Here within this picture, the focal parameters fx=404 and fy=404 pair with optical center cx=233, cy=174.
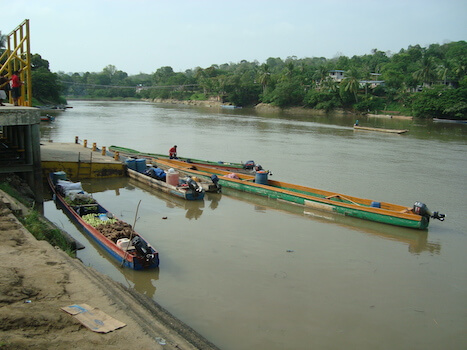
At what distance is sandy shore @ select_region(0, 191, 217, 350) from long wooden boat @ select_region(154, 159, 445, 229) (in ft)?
25.7

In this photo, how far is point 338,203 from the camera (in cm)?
1254

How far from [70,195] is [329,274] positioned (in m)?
7.35

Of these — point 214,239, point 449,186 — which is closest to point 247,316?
point 214,239

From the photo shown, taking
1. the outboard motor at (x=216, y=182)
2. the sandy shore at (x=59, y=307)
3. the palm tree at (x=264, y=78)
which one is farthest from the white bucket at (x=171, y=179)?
the palm tree at (x=264, y=78)

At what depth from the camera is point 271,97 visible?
7975 centimetres

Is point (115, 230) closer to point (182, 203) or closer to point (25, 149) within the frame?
point (182, 203)

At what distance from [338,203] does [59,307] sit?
9.48 metres

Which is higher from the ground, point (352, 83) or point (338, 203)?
point (352, 83)

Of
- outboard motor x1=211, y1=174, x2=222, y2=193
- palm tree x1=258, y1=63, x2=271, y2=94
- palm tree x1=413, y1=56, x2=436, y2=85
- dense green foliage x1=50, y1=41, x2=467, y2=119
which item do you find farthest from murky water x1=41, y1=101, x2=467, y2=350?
palm tree x1=258, y1=63, x2=271, y2=94

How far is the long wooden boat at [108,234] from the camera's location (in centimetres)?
812

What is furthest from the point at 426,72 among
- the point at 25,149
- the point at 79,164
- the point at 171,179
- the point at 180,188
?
the point at 25,149

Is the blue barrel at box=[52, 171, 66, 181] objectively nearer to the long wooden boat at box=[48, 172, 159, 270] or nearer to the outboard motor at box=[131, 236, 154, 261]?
the long wooden boat at box=[48, 172, 159, 270]

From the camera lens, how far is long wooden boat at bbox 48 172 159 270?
812 centimetres

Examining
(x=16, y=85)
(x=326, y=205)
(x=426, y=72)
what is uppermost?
(x=426, y=72)
